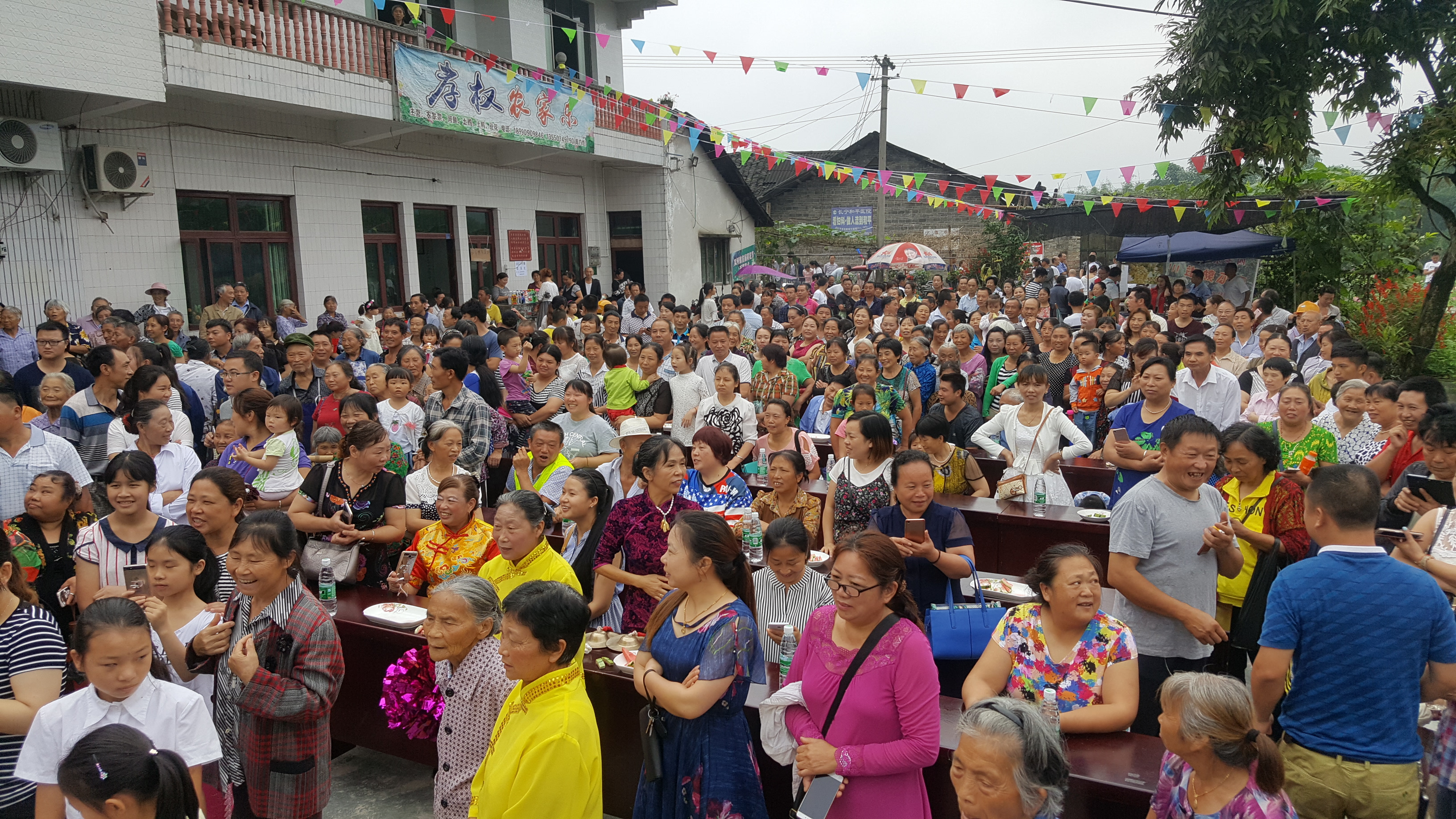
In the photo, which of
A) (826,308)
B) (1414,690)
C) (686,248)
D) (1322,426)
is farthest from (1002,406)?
(686,248)

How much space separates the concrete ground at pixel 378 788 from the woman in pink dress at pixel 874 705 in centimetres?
172

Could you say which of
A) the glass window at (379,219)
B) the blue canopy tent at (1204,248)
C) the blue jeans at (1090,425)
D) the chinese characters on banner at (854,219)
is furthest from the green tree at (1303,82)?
the chinese characters on banner at (854,219)

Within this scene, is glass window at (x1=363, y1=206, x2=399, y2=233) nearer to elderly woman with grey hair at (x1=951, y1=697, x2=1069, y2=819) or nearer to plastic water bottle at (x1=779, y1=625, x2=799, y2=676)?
plastic water bottle at (x1=779, y1=625, x2=799, y2=676)

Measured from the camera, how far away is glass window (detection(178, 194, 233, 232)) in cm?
1148

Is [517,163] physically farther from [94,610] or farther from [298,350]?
[94,610]

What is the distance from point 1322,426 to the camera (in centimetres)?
567

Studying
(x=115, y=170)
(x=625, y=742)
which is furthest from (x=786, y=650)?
(x=115, y=170)

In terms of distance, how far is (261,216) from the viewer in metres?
12.6

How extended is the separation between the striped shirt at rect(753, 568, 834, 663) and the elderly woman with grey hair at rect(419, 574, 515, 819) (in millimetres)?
1235

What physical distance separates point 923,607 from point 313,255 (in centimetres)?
1179

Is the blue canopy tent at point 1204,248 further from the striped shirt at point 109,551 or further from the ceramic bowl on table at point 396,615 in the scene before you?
the striped shirt at point 109,551

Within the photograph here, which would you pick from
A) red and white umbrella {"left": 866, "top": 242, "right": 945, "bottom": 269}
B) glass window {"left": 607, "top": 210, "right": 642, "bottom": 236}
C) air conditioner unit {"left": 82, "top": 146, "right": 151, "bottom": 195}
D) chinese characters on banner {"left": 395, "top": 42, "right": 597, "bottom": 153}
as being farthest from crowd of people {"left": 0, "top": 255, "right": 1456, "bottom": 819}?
glass window {"left": 607, "top": 210, "right": 642, "bottom": 236}

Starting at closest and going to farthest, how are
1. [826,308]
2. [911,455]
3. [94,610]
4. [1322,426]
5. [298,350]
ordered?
[94,610] < [911,455] < [1322,426] < [298,350] < [826,308]

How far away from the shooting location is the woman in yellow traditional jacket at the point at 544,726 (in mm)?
2666
